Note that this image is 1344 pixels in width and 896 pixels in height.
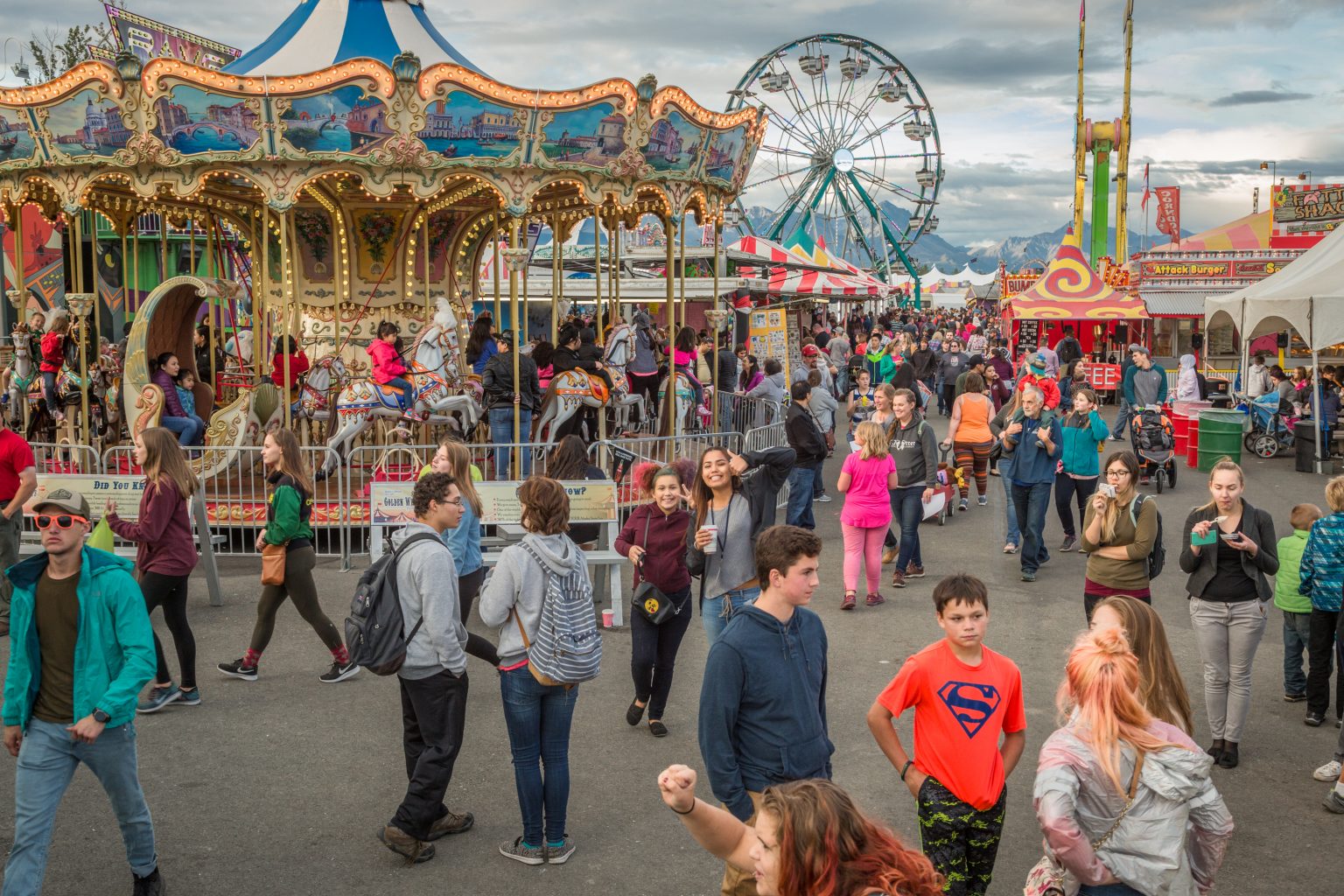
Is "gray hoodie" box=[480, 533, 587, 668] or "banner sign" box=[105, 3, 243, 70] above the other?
"banner sign" box=[105, 3, 243, 70]

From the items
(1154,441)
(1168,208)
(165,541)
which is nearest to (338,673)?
(165,541)

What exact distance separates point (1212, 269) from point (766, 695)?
28555 mm

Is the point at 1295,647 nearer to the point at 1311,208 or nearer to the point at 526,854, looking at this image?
the point at 526,854

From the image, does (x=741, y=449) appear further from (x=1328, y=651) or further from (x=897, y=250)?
(x=897, y=250)

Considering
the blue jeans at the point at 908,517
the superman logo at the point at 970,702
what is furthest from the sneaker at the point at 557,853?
the blue jeans at the point at 908,517

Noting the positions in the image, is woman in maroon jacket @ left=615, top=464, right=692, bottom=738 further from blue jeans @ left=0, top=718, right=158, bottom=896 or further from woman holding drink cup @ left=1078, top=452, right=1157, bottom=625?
blue jeans @ left=0, top=718, right=158, bottom=896

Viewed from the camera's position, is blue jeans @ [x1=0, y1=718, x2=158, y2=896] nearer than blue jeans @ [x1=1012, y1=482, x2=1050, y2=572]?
Yes

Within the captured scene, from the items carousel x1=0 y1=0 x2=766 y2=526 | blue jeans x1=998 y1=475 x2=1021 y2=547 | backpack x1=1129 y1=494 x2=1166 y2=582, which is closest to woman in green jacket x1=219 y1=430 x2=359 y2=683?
carousel x1=0 y1=0 x2=766 y2=526

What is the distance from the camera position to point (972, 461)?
42.4ft

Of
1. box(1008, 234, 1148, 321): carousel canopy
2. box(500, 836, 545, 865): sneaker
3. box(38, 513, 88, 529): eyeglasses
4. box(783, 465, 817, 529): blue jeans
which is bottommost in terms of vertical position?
box(500, 836, 545, 865): sneaker

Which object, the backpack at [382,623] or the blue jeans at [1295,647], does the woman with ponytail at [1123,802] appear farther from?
the blue jeans at [1295,647]

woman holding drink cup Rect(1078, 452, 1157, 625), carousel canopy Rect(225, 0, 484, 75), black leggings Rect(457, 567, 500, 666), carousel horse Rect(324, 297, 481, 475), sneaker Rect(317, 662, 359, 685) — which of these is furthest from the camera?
carousel canopy Rect(225, 0, 484, 75)

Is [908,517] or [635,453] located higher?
[635,453]

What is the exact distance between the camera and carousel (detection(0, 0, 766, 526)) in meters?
11.4
